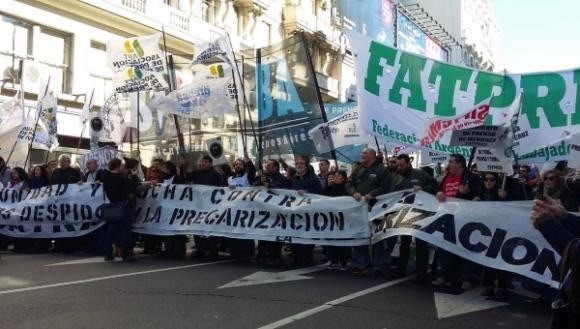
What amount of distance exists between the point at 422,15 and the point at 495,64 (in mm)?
42264

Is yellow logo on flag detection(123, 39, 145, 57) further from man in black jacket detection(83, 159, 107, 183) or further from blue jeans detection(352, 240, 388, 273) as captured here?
blue jeans detection(352, 240, 388, 273)

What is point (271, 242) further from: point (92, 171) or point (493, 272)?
point (92, 171)

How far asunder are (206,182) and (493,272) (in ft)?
15.8

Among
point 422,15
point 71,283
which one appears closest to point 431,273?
point 71,283

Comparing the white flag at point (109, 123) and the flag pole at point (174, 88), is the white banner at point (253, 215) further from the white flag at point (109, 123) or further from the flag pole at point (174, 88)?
the white flag at point (109, 123)

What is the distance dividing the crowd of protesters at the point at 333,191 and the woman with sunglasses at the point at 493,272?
1cm

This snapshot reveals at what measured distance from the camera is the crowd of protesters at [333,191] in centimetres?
769

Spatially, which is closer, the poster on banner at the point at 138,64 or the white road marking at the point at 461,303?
the white road marking at the point at 461,303

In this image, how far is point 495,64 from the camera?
320 ft

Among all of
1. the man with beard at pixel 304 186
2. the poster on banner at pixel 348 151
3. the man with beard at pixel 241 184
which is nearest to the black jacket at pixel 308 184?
the man with beard at pixel 304 186

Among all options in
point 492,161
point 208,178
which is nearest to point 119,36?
point 208,178

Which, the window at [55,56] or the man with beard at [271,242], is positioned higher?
the window at [55,56]

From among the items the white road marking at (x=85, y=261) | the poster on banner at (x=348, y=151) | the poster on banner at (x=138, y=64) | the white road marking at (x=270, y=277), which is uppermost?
the poster on banner at (x=138, y=64)

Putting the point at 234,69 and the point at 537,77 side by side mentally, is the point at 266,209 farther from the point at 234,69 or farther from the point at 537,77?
the point at 537,77
